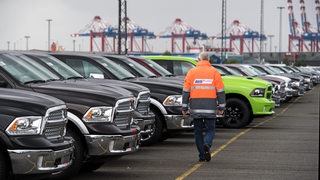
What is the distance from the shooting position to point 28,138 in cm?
849

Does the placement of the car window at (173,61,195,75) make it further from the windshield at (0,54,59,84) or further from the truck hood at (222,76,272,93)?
the windshield at (0,54,59,84)

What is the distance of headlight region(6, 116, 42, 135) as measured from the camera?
841 centimetres

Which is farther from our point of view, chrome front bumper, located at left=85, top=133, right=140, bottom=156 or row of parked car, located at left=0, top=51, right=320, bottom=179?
chrome front bumper, located at left=85, top=133, right=140, bottom=156

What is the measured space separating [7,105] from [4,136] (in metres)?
0.34

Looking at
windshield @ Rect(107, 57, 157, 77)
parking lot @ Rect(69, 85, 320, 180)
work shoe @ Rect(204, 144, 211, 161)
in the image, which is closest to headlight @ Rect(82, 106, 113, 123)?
parking lot @ Rect(69, 85, 320, 180)

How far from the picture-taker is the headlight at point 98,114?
Answer: 10.3 m

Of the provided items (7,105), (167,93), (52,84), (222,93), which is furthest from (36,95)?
(167,93)

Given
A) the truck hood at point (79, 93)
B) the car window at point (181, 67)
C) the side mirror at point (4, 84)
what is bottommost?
the truck hood at point (79, 93)

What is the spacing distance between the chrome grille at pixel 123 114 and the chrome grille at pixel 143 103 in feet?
6.56

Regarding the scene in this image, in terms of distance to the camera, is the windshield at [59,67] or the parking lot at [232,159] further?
the windshield at [59,67]

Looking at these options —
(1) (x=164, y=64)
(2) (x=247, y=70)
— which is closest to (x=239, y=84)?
(1) (x=164, y=64)

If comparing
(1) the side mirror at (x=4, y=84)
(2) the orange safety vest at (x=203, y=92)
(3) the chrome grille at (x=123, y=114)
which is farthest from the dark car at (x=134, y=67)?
(1) the side mirror at (x=4, y=84)

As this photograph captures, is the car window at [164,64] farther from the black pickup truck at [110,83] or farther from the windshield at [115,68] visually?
the black pickup truck at [110,83]

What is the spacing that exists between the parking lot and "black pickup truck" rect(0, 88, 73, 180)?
198 centimetres
